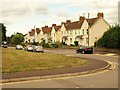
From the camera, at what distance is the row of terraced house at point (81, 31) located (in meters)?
82.1

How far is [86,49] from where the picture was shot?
2071 inches

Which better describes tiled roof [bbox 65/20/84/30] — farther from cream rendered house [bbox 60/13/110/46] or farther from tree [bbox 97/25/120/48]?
tree [bbox 97/25/120/48]

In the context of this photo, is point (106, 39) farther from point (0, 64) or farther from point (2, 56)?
point (0, 64)

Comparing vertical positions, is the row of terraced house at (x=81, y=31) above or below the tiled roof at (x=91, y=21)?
below

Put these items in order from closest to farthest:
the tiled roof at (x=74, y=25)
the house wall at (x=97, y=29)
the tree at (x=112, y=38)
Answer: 1. the tree at (x=112, y=38)
2. the house wall at (x=97, y=29)
3. the tiled roof at (x=74, y=25)

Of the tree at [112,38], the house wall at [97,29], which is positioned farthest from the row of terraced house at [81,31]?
the tree at [112,38]

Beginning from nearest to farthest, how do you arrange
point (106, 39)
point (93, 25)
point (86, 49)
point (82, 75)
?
point (82, 75) < point (86, 49) < point (106, 39) < point (93, 25)

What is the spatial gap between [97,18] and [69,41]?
1484 cm

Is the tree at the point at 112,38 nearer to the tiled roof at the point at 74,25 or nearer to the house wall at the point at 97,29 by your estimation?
the house wall at the point at 97,29

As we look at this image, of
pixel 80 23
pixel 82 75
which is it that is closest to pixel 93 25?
pixel 80 23

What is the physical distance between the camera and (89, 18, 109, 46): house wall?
81938 mm

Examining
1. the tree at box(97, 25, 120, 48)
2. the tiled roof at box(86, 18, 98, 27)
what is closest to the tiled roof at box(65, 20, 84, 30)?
the tiled roof at box(86, 18, 98, 27)

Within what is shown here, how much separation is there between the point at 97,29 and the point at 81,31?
19.9 feet

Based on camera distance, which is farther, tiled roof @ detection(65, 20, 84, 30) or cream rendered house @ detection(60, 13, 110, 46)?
tiled roof @ detection(65, 20, 84, 30)
